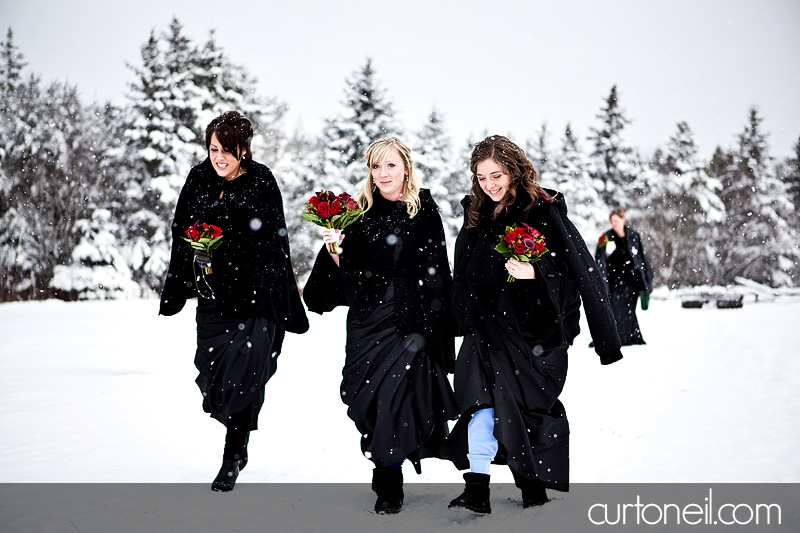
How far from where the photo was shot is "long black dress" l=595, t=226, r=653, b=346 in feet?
46.3

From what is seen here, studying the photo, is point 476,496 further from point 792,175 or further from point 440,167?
point 792,175

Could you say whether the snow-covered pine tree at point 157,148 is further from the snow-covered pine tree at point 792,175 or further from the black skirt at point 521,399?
the snow-covered pine tree at point 792,175

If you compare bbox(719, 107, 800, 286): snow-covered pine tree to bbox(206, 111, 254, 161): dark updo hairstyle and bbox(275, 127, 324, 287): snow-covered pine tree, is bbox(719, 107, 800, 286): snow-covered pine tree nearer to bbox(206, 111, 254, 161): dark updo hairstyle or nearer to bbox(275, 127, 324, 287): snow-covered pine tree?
bbox(275, 127, 324, 287): snow-covered pine tree

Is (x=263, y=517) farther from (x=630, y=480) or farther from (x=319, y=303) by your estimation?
(x=630, y=480)

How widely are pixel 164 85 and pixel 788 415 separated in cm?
3508

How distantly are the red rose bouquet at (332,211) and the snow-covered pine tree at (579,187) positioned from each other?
43051 mm

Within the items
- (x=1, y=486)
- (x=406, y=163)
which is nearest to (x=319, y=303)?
(x=406, y=163)

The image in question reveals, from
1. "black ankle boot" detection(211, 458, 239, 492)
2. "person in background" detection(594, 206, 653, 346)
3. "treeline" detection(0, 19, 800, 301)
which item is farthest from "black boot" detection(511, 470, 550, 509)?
"treeline" detection(0, 19, 800, 301)

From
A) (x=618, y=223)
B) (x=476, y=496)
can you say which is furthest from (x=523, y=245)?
(x=618, y=223)

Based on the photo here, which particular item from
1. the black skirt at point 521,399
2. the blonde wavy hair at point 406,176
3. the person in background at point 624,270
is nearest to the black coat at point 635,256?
the person in background at point 624,270

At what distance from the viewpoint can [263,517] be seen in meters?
4.58

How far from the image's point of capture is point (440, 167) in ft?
151

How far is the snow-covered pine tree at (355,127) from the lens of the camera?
38812mm

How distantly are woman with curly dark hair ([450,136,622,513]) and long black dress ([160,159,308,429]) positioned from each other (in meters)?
1.39
